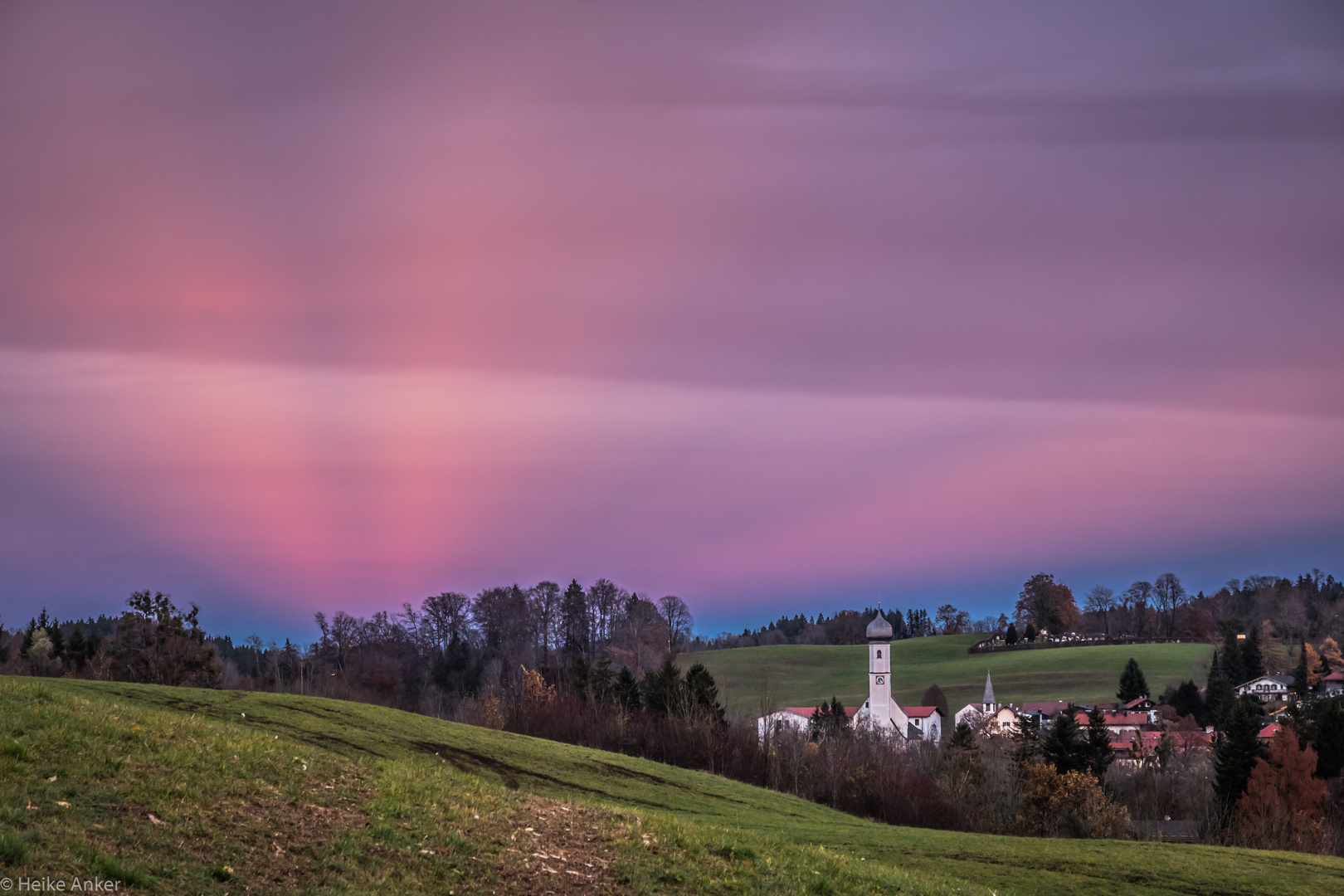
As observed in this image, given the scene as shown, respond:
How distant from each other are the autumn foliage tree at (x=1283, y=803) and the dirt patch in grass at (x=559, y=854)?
57346 mm

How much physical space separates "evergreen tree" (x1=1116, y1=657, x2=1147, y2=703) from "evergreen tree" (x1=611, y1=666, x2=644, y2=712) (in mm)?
109958

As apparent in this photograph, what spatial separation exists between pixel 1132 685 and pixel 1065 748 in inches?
4151

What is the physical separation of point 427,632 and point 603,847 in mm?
143032

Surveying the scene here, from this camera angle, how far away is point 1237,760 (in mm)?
69562

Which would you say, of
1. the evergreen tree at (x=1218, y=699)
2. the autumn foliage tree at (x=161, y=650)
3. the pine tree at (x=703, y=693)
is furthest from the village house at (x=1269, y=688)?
the autumn foliage tree at (x=161, y=650)

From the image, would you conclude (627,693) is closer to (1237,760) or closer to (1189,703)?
(1237,760)

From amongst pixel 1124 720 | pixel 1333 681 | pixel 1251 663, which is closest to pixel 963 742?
pixel 1124 720

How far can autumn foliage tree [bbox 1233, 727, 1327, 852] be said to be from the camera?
61.8 metres

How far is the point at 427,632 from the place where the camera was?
153 m

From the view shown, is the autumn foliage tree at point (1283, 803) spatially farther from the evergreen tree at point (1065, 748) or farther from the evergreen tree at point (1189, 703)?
the evergreen tree at point (1189, 703)

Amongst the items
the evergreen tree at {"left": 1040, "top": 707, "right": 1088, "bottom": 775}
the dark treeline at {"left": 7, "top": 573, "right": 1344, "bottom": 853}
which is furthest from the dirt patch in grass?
the evergreen tree at {"left": 1040, "top": 707, "right": 1088, "bottom": 775}

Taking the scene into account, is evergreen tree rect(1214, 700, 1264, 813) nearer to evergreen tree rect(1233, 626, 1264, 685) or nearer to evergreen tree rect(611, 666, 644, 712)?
evergreen tree rect(611, 666, 644, 712)

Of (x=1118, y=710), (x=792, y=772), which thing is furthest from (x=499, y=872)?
(x=1118, y=710)

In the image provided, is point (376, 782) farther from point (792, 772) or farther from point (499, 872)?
point (792, 772)
